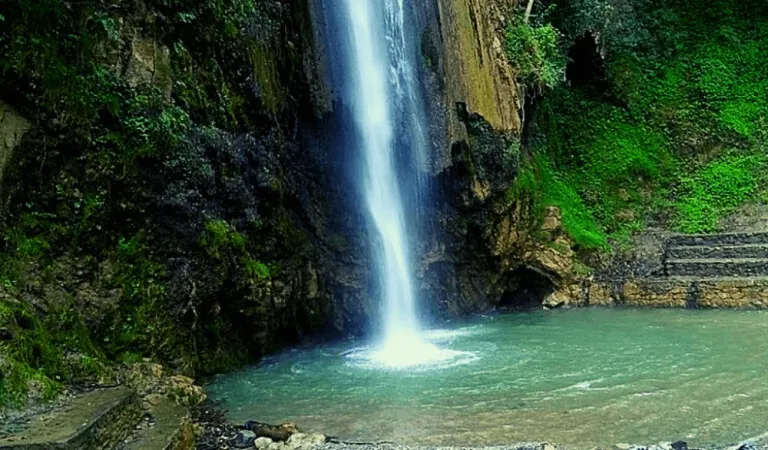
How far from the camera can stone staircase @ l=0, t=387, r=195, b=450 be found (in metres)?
5.20

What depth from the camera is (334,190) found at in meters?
13.8

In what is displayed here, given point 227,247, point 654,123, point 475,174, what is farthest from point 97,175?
point 654,123

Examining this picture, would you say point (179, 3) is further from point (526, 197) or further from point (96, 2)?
point (526, 197)

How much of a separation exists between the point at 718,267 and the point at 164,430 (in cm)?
1349

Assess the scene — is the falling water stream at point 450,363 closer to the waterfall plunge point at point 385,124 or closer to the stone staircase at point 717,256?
the waterfall plunge point at point 385,124

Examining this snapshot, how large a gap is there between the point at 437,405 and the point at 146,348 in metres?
3.80

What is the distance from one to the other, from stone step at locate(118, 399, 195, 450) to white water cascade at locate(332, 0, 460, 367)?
706 cm

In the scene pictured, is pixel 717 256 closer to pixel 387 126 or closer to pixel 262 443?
pixel 387 126

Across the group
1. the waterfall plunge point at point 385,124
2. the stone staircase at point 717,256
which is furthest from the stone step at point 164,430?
the stone staircase at point 717,256

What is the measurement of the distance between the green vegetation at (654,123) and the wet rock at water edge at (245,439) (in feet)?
36.7

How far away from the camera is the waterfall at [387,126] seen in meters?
13.9

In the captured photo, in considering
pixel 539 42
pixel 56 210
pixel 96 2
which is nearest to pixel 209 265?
pixel 56 210

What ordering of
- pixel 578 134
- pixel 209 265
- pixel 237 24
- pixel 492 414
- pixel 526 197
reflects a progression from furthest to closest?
pixel 578 134, pixel 526 197, pixel 237 24, pixel 209 265, pixel 492 414

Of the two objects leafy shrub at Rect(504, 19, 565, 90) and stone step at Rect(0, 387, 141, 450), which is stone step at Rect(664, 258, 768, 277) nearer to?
leafy shrub at Rect(504, 19, 565, 90)
